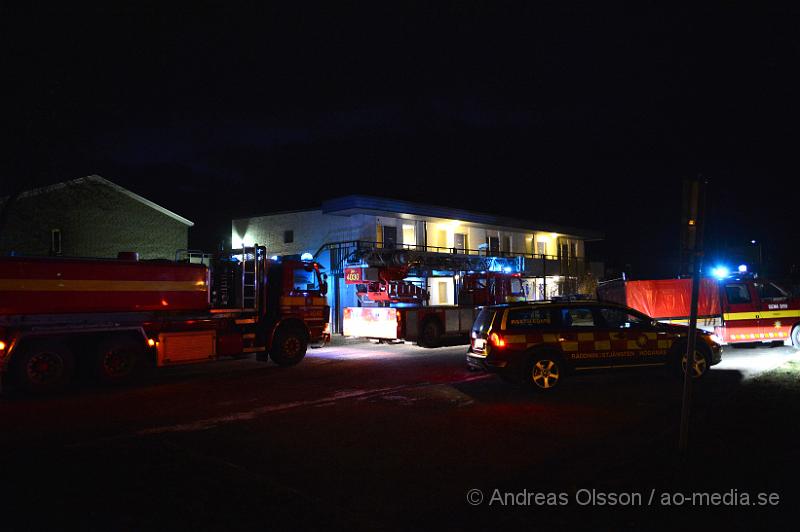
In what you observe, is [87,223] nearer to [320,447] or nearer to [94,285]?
[94,285]

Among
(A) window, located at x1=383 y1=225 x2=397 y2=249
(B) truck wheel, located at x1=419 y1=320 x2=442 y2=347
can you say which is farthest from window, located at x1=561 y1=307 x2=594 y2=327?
(A) window, located at x1=383 y1=225 x2=397 y2=249

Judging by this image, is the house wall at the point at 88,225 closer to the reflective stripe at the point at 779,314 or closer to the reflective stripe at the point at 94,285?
the reflective stripe at the point at 94,285

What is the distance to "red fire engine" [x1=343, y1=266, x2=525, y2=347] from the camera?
63.7 ft

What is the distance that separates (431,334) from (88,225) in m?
16.2

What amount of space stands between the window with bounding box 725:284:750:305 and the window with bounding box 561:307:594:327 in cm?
734

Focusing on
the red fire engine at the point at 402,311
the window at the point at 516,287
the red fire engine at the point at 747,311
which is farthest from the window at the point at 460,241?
the red fire engine at the point at 747,311

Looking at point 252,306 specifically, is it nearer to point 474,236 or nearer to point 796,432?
point 796,432

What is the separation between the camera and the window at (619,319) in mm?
10844

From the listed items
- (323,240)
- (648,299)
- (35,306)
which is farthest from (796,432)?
(323,240)

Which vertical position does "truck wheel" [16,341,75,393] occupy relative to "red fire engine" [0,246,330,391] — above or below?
below

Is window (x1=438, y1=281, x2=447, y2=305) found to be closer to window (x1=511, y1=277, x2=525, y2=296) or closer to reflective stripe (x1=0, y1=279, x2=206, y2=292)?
window (x1=511, y1=277, x2=525, y2=296)

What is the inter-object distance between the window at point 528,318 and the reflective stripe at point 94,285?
7389mm

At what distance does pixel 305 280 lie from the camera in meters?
16.3

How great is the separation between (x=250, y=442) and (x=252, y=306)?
830 centimetres
